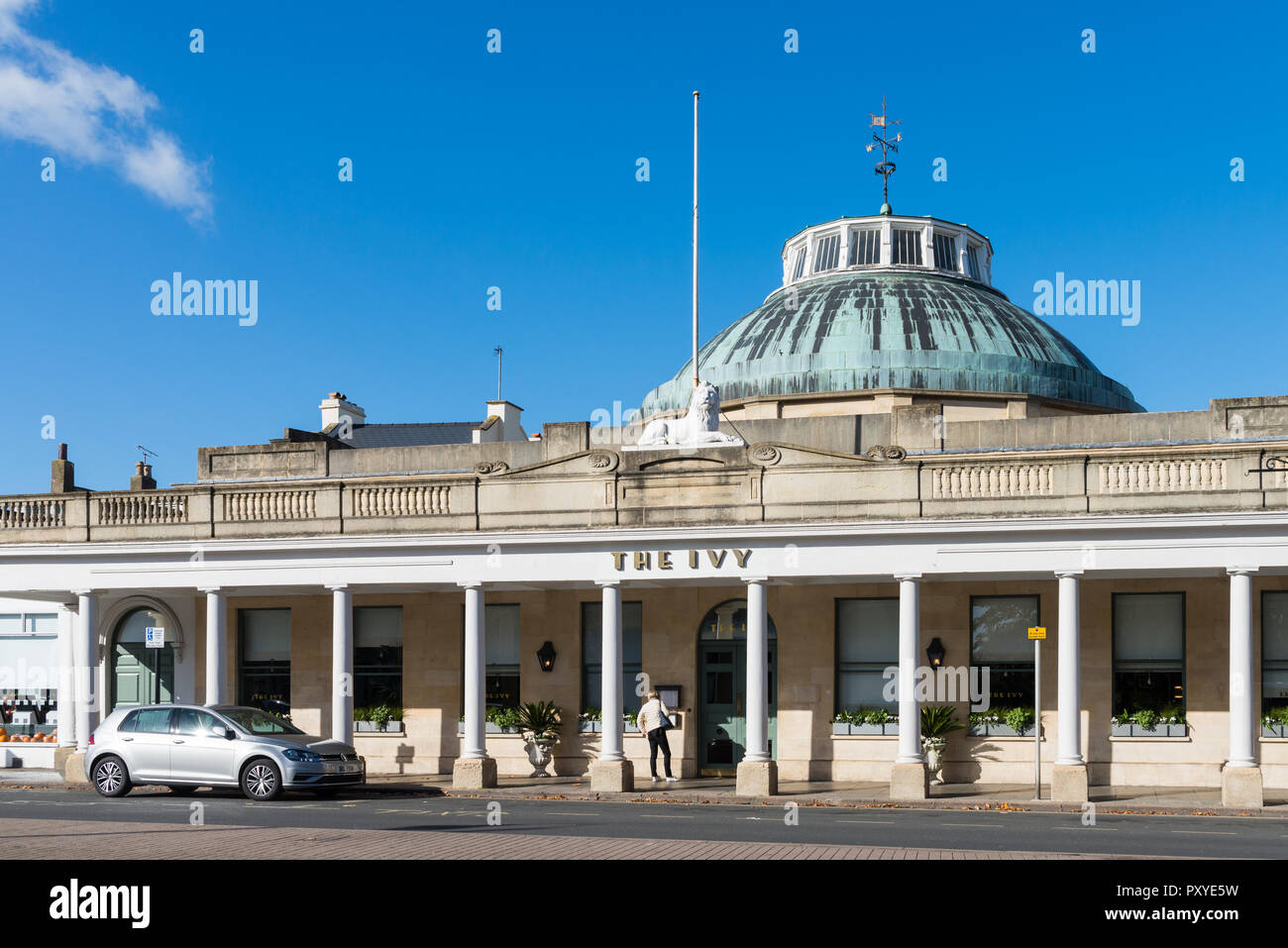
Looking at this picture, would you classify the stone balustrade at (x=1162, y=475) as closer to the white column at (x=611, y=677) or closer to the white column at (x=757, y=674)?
the white column at (x=757, y=674)

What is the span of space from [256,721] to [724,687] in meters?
8.53

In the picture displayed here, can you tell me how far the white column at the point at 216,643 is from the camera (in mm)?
26797

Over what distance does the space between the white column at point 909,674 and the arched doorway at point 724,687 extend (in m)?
3.67

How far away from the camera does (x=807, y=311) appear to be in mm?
35219

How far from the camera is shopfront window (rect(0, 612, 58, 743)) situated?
3180 centimetres

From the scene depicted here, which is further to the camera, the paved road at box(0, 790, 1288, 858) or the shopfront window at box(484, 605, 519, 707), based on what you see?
the shopfront window at box(484, 605, 519, 707)

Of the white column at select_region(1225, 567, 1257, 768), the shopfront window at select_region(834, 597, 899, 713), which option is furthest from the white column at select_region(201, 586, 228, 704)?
the white column at select_region(1225, 567, 1257, 768)

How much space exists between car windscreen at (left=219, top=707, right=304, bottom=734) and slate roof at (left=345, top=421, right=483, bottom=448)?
2455 cm

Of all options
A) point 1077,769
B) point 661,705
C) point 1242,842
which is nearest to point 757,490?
point 661,705

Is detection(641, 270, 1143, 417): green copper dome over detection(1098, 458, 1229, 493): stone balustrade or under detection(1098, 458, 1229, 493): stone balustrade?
over

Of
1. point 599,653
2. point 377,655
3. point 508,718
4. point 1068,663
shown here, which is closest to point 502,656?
point 508,718

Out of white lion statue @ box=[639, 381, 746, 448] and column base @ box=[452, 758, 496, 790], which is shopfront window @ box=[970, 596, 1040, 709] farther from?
column base @ box=[452, 758, 496, 790]
